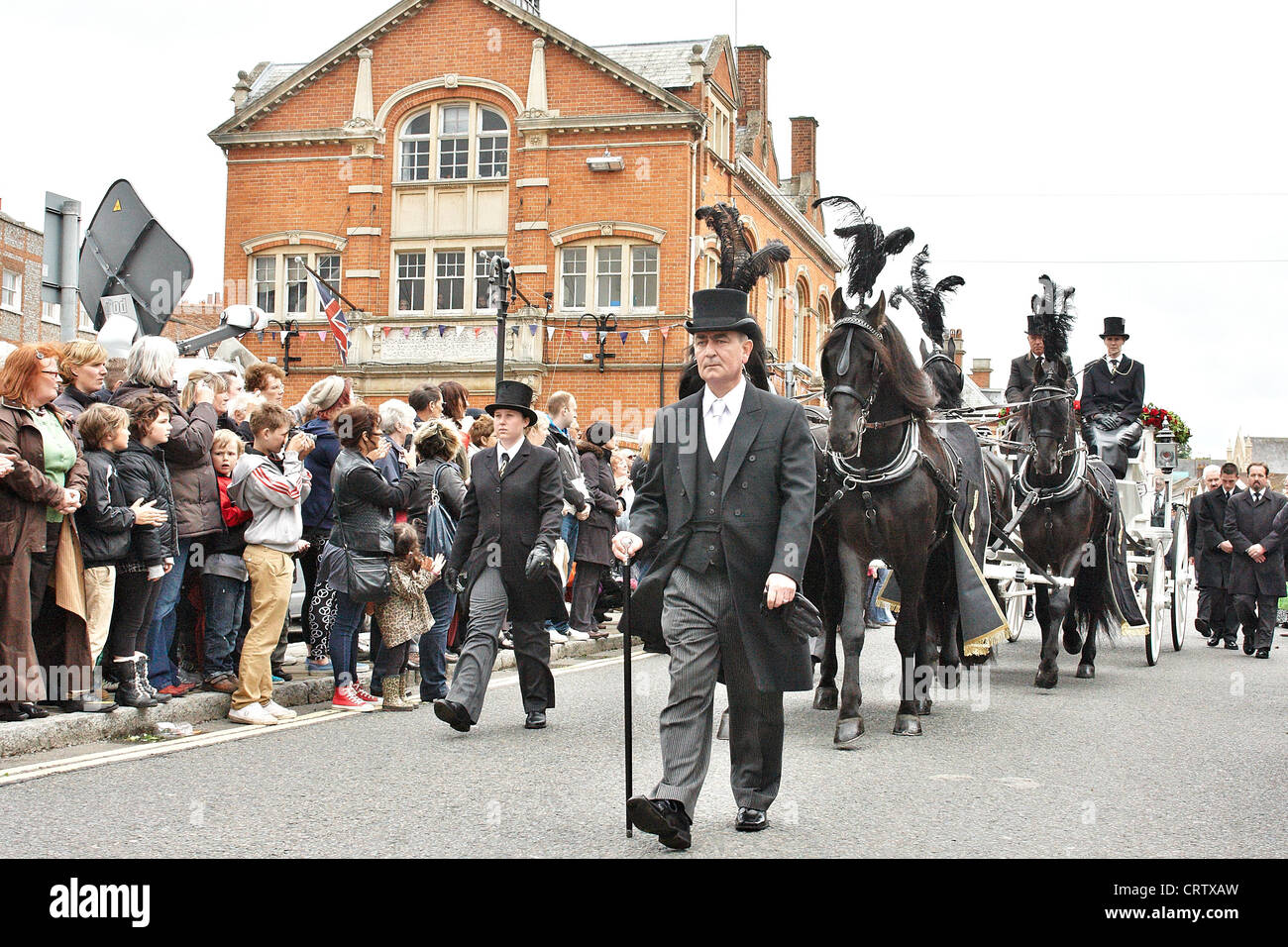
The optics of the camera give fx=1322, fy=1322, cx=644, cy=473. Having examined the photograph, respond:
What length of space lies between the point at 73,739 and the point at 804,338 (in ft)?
127

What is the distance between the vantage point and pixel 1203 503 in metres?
16.1

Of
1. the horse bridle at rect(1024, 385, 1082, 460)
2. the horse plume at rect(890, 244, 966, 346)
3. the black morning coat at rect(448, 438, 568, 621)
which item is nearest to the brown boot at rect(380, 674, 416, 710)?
the black morning coat at rect(448, 438, 568, 621)

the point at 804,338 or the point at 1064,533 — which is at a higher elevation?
the point at 804,338

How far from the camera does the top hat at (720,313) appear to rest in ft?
17.4

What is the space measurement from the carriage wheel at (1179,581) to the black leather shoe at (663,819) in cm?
1074

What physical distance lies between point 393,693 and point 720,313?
4449 millimetres

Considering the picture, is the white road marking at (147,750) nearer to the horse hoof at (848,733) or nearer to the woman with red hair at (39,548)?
the woman with red hair at (39,548)

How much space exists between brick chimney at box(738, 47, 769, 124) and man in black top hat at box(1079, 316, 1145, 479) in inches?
1150

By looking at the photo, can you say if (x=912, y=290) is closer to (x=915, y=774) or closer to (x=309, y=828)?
(x=915, y=774)

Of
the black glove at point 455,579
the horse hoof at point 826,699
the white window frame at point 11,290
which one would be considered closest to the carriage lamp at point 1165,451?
the horse hoof at point 826,699

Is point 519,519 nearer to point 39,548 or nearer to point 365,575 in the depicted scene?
point 365,575
